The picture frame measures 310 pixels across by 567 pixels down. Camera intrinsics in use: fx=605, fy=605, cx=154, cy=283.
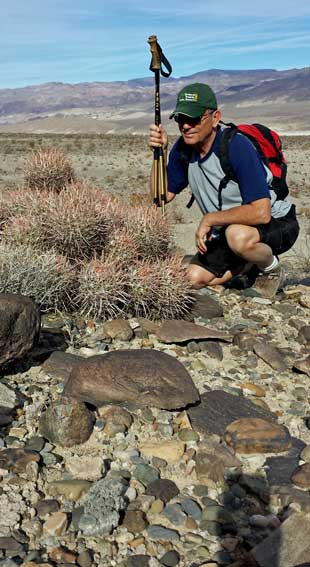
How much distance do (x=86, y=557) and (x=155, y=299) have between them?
2.55 meters

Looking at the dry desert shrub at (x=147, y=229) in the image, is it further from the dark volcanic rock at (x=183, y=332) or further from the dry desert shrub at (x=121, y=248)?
the dark volcanic rock at (x=183, y=332)

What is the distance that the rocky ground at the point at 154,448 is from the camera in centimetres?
258

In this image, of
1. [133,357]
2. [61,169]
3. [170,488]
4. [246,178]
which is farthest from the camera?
[61,169]

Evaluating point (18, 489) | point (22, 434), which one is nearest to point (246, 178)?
point (22, 434)

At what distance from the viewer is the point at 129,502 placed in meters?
2.85

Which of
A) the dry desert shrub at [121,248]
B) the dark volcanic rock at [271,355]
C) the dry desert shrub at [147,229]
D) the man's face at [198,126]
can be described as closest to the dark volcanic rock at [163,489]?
→ the dark volcanic rock at [271,355]

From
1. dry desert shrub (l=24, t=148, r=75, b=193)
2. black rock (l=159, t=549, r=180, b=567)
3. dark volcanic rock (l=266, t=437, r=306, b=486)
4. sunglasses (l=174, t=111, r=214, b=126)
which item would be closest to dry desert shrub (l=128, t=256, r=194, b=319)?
sunglasses (l=174, t=111, r=214, b=126)

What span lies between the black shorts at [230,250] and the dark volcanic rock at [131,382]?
197 cm

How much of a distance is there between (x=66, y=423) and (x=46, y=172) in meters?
3.04

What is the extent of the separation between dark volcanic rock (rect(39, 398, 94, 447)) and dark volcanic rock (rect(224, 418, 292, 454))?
791 mm

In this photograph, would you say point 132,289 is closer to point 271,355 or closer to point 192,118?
point 271,355

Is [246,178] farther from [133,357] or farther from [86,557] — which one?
[86,557]

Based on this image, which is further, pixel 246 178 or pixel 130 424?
pixel 246 178

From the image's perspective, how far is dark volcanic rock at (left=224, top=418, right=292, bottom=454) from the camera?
328cm
